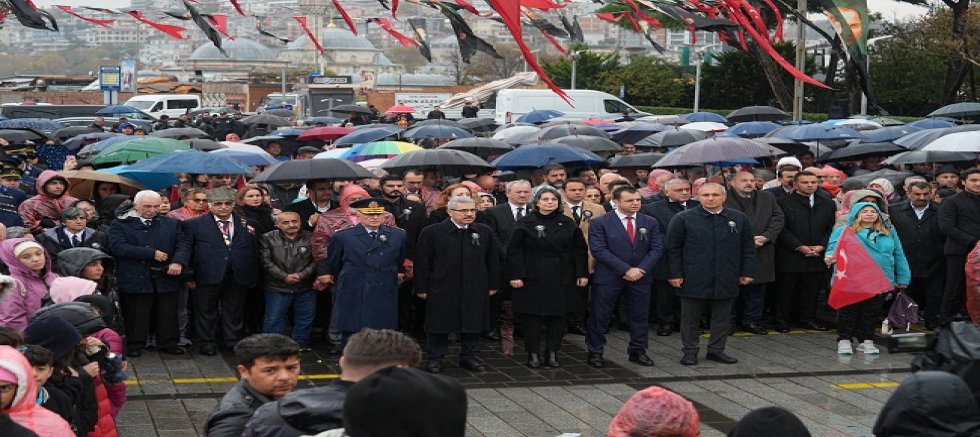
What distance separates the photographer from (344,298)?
38.3ft

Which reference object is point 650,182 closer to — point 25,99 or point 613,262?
point 613,262

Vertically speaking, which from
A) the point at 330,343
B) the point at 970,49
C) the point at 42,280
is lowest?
the point at 330,343

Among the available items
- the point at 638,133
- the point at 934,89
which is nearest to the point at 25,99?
the point at 934,89

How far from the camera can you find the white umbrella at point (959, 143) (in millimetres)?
15562

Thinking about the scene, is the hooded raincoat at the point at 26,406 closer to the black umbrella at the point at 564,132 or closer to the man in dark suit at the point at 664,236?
the man in dark suit at the point at 664,236

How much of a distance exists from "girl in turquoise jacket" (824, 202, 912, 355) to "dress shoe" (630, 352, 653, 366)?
5.56ft

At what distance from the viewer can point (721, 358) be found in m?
12.1

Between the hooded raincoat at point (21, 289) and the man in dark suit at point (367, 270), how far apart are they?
2.27m

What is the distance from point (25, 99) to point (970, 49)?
52160 mm

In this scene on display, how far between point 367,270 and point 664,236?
9.57ft

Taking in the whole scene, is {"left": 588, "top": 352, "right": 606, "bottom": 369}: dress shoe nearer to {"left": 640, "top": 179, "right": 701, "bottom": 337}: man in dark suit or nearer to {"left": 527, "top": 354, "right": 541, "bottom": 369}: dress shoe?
{"left": 527, "top": 354, "right": 541, "bottom": 369}: dress shoe

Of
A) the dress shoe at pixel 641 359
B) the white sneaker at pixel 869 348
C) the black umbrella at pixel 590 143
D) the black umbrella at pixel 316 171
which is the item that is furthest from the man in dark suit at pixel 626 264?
the black umbrella at pixel 590 143

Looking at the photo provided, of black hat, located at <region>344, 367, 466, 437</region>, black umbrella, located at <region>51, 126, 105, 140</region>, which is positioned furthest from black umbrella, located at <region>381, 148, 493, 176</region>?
black umbrella, located at <region>51, 126, 105, 140</region>

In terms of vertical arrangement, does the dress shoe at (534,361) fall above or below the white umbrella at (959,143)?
below
